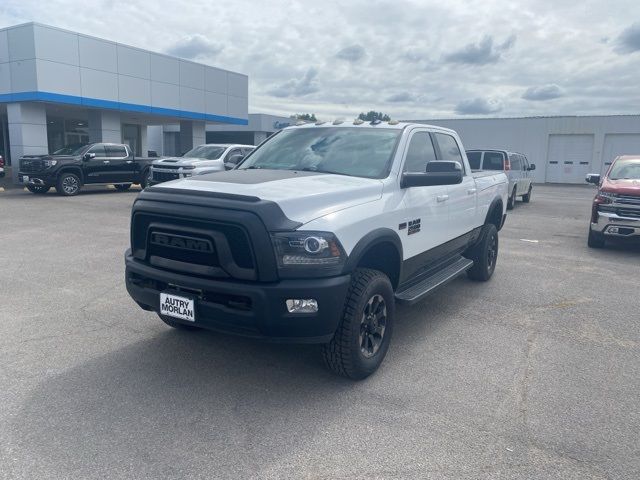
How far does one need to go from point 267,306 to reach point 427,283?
2.18 meters

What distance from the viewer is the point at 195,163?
15.4 m

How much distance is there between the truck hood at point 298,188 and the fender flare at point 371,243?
0.27 meters

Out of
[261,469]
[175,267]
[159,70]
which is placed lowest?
[261,469]

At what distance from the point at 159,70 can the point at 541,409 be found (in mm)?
23767

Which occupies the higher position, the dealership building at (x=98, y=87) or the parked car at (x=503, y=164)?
the dealership building at (x=98, y=87)

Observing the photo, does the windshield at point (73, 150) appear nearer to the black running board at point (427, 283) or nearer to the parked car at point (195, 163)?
the parked car at point (195, 163)

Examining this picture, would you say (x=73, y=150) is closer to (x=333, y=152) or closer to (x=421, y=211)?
(x=333, y=152)

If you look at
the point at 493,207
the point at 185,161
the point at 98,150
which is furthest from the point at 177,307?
the point at 98,150

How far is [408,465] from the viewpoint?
9.75 ft

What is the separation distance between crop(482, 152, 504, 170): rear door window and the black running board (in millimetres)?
11297

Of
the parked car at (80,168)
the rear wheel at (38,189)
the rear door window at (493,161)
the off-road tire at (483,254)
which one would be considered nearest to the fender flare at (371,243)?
the off-road tire at (483,254)

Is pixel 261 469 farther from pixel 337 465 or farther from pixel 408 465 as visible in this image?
pixel 408 465

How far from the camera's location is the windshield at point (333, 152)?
4.72m

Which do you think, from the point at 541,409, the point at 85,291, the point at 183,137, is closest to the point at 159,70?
the point at 183,137
